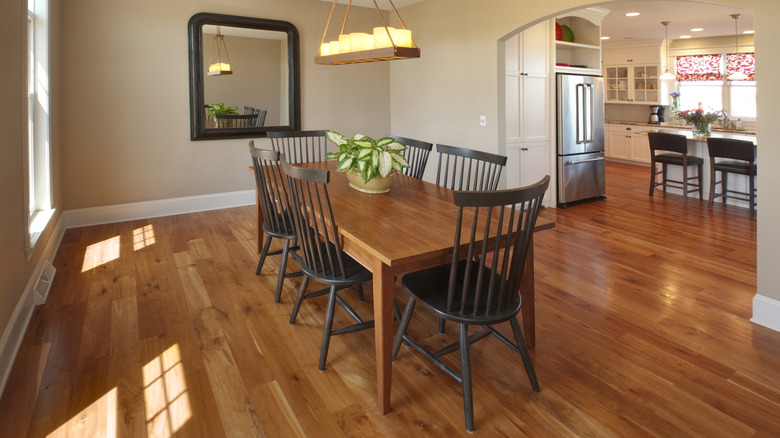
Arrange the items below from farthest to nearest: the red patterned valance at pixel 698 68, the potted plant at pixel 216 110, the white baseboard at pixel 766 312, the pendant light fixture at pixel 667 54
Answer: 1. the red patterned valance at pixel 698 68
2. the pendant light fixture at pixel 667 54
3. the potted plant at pixel 216 110
4. the white baseboard at pixel 766 312

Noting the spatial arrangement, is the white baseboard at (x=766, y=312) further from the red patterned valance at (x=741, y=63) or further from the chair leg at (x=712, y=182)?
the red patterned valance at (x=741, y=63)

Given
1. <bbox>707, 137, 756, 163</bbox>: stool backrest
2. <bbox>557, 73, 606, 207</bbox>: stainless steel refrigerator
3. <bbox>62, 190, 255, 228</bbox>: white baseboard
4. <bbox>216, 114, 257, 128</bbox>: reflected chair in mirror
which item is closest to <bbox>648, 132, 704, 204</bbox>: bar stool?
<bbox>707, 137, 756, 163</bbox>: stool backrest

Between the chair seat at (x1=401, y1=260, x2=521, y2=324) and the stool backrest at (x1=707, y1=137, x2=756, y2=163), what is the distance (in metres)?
4.46

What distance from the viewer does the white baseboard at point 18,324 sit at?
2242 millimetres

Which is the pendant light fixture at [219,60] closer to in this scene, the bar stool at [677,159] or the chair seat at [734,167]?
the bar stool at [677,159]

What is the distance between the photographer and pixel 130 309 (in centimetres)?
300

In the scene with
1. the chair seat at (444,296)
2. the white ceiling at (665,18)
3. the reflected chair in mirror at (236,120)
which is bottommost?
the chair seat at (444,296)

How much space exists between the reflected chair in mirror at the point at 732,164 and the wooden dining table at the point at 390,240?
165 inches

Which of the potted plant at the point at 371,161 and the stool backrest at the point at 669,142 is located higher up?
the stool backrest at the point at 669,142

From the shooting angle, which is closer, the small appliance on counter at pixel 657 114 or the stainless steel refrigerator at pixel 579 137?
the stainless steel refrigerator at pixel 579 137

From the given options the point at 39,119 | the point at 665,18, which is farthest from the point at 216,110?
the point at 665,18

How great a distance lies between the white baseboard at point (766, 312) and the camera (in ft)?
8.84

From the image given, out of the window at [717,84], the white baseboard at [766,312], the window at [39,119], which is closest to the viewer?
the white baseboard at [766,312]

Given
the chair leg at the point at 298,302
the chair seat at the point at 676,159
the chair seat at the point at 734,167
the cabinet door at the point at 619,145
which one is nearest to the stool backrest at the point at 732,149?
the chair seat at the point at 734,167
